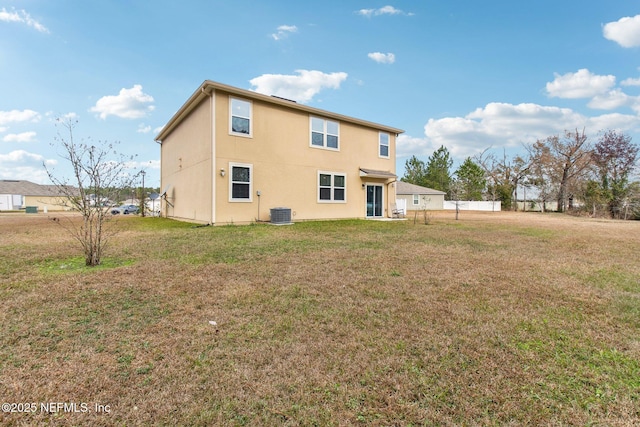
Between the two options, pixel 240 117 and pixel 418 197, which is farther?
pixel 418 197

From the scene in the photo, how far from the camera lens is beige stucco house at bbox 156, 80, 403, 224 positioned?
10828 millimetres

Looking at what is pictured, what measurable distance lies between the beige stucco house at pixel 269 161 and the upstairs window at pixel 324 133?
46 millimetres

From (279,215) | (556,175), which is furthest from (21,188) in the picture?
(556,175)

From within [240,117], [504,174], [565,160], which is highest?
[565,160]

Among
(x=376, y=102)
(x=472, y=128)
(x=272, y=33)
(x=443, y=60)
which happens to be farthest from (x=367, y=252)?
(x=472, y=128)

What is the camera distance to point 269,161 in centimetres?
1191

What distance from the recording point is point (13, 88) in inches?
423

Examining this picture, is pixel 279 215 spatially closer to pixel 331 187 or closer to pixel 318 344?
pixel 331 187

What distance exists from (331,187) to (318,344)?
11.8 m

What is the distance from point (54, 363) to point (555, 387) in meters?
3.64

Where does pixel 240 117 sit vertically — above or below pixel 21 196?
above

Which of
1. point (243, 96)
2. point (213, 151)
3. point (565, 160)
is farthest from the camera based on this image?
point (565, 160)

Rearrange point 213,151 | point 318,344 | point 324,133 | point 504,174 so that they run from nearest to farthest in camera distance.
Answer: point 318,344 → point 213,151 → point 324,133 → point 504,174

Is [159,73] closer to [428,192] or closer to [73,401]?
[73,401]
